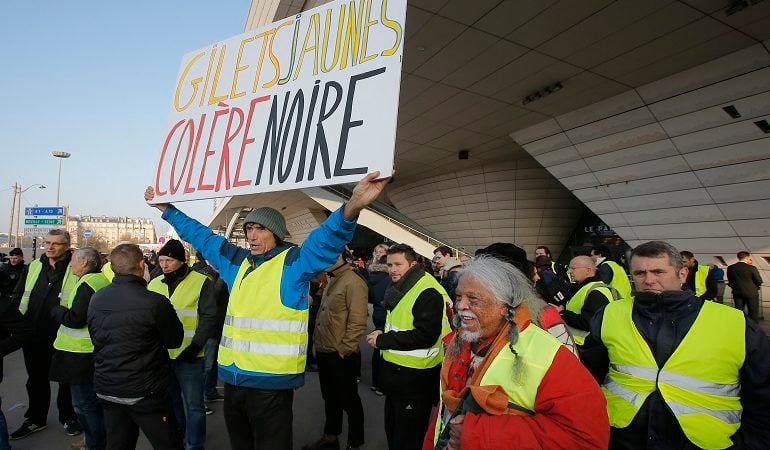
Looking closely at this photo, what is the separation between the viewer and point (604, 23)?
9148mm

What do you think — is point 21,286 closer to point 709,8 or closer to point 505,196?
point 709,8

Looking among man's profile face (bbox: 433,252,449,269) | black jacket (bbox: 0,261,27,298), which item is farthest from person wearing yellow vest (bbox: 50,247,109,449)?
man's profile face (bbox: 433,252,449,269)

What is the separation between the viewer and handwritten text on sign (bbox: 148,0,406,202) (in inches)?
73.9

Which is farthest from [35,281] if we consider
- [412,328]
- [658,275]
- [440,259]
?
[440,259]

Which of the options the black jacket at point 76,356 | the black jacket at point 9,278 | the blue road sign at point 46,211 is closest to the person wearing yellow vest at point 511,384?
the black jacket at point 76,356

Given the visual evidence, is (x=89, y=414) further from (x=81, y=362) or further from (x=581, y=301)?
(x=581, y=301)

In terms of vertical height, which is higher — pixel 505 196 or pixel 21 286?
pixel 505 196

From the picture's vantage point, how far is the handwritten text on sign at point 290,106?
1.88 metres

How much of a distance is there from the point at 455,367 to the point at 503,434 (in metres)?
0.36

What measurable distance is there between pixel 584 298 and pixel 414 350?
1.54m

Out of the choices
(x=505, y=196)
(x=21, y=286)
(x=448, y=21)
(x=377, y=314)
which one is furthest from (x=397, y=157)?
(x=21, y=286)

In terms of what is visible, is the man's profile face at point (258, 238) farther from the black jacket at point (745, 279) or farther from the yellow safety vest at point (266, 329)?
the black jacket at point (745, 279)

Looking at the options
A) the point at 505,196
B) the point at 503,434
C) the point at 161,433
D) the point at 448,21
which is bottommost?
the point at 161,433

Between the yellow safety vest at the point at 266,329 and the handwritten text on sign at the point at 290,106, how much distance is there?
485mm
